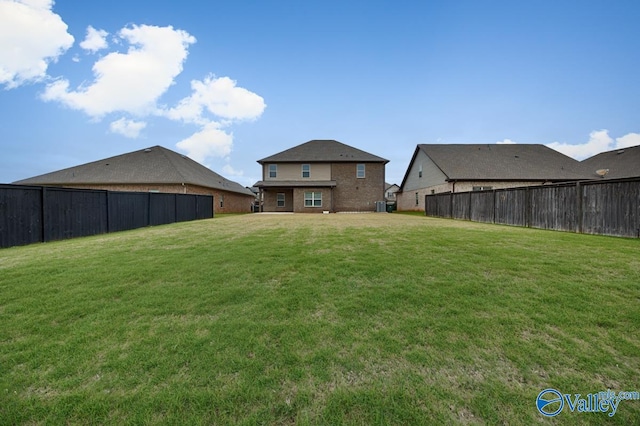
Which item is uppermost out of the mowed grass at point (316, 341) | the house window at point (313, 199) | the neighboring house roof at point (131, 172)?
the neighboring house roof at point (131, 172)

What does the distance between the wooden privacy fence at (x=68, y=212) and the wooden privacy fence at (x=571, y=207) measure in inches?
753

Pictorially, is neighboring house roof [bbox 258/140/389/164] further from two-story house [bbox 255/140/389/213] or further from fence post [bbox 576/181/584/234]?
fence post [bbox 576/181/584/234]

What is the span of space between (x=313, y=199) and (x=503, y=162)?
68.0ft

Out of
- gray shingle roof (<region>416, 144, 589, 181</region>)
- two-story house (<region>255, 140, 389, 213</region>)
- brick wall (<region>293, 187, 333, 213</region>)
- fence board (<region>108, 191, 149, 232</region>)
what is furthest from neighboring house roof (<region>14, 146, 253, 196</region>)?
gray shingle roof (<region>416, 144, 589, 181</region>)

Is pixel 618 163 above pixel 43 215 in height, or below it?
above

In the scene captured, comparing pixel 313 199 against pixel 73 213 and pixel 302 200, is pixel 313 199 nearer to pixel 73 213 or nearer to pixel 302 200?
pixel 302 200

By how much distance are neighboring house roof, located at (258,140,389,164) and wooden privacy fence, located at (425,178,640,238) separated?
15.4 meters

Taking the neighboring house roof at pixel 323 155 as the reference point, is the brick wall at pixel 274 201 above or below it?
below

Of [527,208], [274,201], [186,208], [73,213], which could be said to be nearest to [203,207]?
[186,208]

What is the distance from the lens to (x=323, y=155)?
30.2 metres

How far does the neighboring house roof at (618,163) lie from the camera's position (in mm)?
28688

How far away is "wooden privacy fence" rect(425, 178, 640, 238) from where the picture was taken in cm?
861

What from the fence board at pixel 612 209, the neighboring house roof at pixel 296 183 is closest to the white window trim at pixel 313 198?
the neighboring house roof at pixel 296 183

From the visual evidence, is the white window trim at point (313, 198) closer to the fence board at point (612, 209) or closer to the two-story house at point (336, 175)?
the two-story house at point (336, 175)
